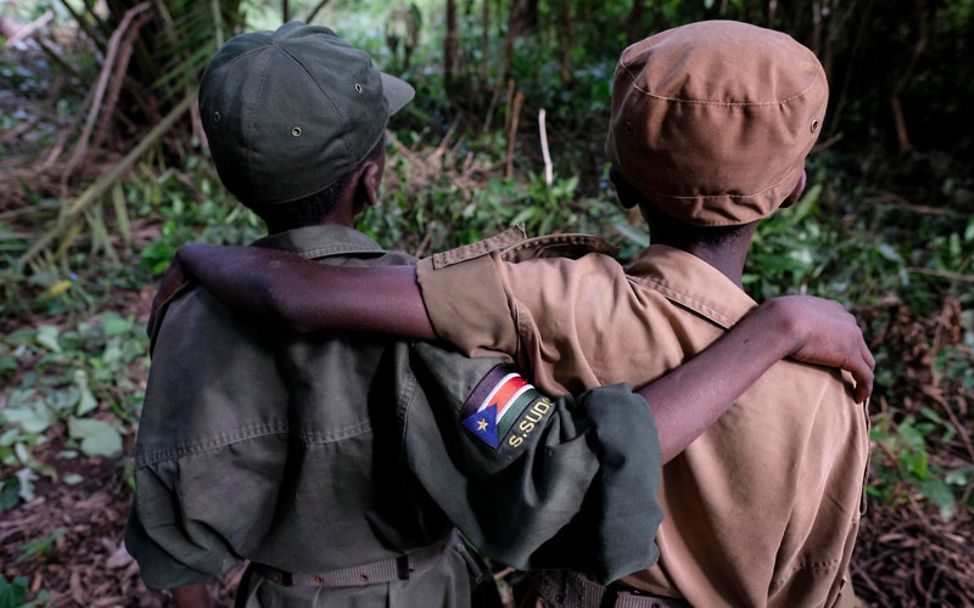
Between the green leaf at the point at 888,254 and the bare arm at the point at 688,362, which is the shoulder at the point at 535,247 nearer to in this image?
the bare arm at the point at 688,362

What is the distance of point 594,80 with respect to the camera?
491cm

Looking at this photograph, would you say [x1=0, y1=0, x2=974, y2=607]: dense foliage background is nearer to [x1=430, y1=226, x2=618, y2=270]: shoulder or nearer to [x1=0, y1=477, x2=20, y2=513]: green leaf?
[x1=0, y1=477, x2=20, y2=513]: green leaf

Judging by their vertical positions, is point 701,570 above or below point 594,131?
above

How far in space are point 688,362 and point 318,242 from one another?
2.02 feet

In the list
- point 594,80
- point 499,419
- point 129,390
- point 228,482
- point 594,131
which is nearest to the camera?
point 499,419

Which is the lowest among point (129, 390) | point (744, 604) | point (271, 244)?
point (129, 390)

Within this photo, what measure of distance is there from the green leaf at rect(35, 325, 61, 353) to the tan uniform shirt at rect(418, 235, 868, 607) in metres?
2.70

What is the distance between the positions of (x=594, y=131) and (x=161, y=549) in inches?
150

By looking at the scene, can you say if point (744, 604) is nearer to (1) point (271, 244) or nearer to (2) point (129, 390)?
(1) point (271, 244)

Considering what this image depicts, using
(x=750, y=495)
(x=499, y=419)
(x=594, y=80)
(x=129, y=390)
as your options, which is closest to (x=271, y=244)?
(x=499, y=419)

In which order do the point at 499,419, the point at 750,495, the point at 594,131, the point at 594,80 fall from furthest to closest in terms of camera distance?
the point at 594,80 → the point at 594,131 → the point at 750,495 → the point at 499,419

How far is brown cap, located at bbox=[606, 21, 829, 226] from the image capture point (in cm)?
103

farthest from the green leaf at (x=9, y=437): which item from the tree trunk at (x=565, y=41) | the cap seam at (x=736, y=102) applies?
the tree trunk at (x=565, y=41)

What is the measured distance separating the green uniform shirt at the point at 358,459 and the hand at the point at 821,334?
0.89 ft
